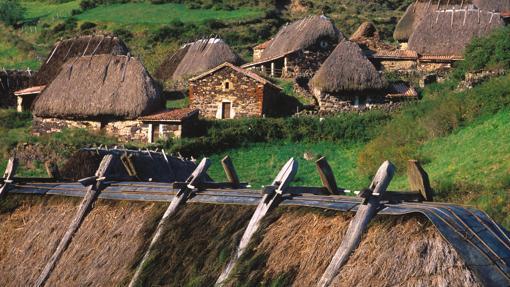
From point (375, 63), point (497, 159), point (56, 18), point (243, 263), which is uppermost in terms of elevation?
point (243, 263)

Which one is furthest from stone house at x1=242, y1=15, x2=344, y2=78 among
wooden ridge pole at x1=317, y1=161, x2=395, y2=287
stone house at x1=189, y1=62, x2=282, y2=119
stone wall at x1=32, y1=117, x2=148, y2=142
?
wooden ridge pole at x1=317, y1=161, x2=395, y2=287

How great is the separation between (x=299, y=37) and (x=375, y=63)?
2.96 metres

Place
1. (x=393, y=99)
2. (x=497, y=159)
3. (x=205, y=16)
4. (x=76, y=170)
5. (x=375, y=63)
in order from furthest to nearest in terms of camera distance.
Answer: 1. (x=205, y=16)
2. (x=375, y=63)
3. (x=393, y=99)
4. (x=497, y=159)
5. (x=76, y=170)

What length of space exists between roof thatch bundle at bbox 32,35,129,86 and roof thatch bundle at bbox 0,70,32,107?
0.71m

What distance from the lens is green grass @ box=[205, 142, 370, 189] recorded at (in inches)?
1004

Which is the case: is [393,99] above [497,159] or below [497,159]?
below

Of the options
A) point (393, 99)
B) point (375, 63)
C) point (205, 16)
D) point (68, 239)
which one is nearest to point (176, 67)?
point (375, 63)

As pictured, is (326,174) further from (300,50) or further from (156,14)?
(156,14)

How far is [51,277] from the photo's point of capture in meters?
10.6

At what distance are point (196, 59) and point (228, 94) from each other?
665 cm

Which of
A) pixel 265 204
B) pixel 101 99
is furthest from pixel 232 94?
pixel 265 204

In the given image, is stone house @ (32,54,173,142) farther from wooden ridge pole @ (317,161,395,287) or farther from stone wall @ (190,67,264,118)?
wooden ridge pole @ (317,161,395,287)

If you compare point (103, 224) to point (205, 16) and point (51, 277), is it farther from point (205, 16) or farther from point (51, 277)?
point (205, 16)

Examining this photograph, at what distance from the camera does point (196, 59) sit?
1559 inches
